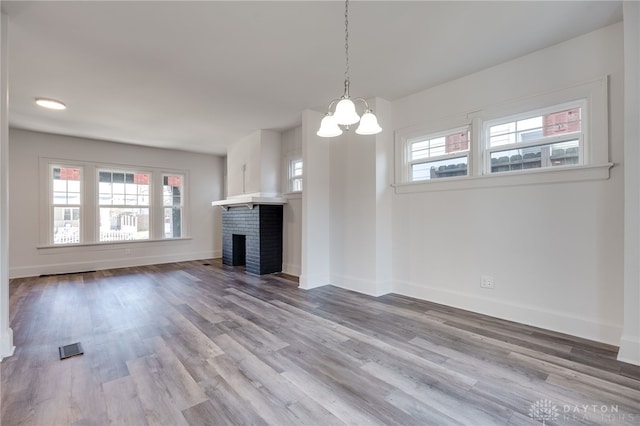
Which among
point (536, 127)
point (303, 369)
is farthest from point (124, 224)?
point (536, 127)

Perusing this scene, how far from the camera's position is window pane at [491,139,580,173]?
2720 millimetres

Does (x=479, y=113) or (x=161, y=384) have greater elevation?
(x=479, y=113)

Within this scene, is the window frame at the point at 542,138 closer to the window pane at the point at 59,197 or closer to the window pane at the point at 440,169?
the window pane at the point at 440,169

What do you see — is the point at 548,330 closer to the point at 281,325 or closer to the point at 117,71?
the point at 281,325

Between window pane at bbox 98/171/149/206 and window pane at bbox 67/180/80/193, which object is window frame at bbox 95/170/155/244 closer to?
window pane at bbox 98/171/149/206

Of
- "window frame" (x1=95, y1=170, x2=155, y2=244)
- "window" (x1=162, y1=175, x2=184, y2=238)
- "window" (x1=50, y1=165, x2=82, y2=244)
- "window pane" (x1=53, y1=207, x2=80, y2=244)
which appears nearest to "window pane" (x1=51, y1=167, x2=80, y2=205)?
"window" (x1=50, y1=165, x2=82, y2=244)

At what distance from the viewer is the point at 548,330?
8.99ft

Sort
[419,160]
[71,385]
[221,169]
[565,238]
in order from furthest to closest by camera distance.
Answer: [221,169] < [419,160] < [565,238] < [71,385]

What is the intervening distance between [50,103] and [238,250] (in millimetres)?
3909

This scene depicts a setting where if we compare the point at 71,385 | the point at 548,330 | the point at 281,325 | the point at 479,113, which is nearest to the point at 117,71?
the point at 71,385

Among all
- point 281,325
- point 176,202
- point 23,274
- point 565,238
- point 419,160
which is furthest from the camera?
point 176,202

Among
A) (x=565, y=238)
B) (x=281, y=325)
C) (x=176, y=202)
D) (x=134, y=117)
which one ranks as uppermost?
(x=134, y=117)

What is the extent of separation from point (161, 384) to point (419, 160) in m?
3.58

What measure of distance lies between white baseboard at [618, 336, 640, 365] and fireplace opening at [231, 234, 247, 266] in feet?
18.8
